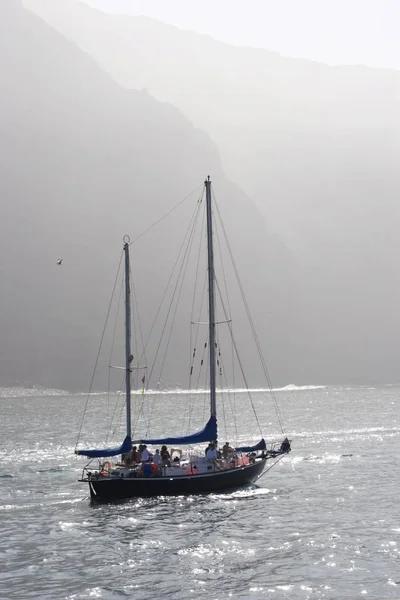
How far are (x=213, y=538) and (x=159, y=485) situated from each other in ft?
36.7

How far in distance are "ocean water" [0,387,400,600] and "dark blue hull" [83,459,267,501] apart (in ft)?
2.09

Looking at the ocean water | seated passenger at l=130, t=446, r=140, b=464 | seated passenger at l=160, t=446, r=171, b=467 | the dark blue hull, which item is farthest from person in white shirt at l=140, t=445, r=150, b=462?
the ocean water

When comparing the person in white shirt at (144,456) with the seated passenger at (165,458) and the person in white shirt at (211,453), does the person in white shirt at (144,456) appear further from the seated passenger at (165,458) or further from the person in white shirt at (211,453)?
the person in white shirt at (211,453)

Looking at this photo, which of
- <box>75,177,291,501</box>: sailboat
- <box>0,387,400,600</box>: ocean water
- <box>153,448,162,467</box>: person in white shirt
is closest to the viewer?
<box>0,387,400,600</box>: ocean water

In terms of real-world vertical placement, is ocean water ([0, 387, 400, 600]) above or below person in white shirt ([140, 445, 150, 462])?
below

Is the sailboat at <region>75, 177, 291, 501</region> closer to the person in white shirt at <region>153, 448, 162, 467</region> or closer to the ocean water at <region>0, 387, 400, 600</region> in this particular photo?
the person in white shirt at <region>153, 448, 162, 467</region>

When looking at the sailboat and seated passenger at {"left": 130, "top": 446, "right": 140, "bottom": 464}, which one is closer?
the sailboat

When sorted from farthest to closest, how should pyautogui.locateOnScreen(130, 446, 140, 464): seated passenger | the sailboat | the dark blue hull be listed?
pyautogui.locateOnScreen(130, 446, 140, 464): seated passenger
the sailboat
the dark blue hull

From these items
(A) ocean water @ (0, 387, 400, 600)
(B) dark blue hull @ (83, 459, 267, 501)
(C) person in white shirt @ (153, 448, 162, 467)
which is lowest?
(A) ocean water @ (0, 387, 400, 600)

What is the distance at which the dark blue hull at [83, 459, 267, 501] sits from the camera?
2142 inches

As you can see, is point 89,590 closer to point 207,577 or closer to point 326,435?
point 207,577

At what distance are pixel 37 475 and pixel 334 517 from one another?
31750mm

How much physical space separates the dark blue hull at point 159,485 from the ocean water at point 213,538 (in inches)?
25.1

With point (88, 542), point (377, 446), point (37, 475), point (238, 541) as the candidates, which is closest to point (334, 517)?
point (238, 541)
